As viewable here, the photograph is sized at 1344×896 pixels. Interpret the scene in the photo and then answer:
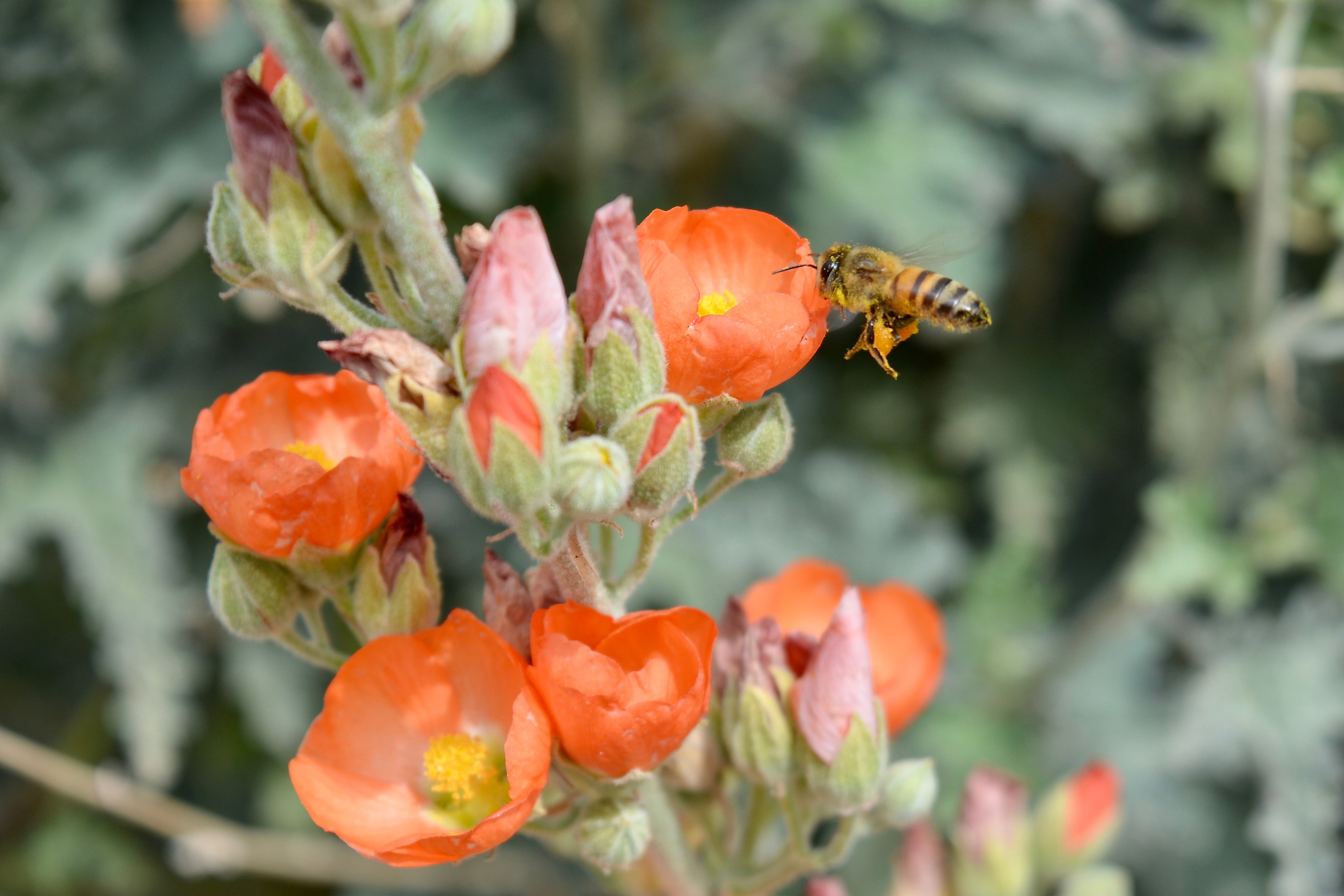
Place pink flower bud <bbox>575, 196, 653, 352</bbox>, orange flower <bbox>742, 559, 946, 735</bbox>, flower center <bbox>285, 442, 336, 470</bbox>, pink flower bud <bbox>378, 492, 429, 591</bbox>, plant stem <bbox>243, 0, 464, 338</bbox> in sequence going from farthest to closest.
Result: orange flower <bbox>742, 559, 946, 735</bbox> < flower center <bbox>285, 442, 336, 470</bbox> < pink flower bud <bbox>378, 492, 429, 591</bbox> < pink flower bud <bbox>575, 196, 653, 352</bbox> < plant stem <bbox>243, 0, 464, 338</bbox>

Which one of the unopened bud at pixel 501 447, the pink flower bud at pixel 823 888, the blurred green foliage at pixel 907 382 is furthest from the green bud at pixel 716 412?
the blurred green foliage at pixel 907 382

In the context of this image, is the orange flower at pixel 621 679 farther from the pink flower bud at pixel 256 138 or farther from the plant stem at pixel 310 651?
the pink flower bud at pixel 256 138

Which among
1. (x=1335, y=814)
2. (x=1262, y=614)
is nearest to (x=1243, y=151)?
(x=1262, y=614)

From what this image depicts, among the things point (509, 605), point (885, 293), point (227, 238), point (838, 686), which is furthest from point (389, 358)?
point (885, 293)

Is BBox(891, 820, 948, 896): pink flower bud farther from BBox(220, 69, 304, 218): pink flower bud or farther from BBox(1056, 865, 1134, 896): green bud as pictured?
BBox(220, 69, 304, 218): pink flower bud

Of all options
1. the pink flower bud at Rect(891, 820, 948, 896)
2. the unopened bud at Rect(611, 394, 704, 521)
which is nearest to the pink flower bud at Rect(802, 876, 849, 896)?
the pink flower bud at Rect(891, 820, 948, 896)
